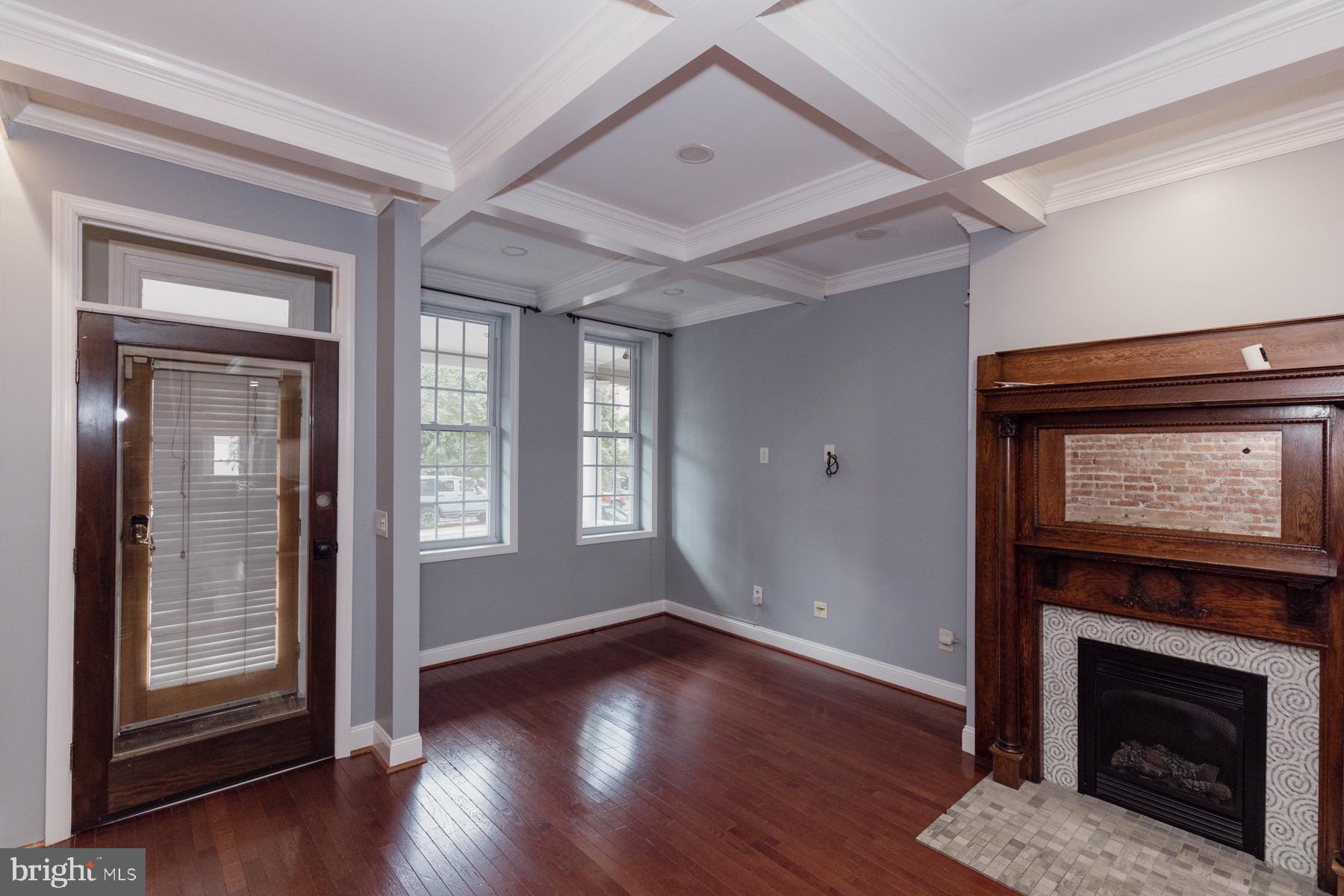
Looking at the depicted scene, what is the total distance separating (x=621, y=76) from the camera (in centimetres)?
189

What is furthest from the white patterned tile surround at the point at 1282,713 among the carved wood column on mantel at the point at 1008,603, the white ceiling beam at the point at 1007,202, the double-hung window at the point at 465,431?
the double-hung window at the point at 465,431

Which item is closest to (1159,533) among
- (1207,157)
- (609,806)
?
(1207,157)

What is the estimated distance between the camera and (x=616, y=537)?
5.43 m

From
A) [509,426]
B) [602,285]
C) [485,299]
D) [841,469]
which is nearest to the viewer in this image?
[602,285]

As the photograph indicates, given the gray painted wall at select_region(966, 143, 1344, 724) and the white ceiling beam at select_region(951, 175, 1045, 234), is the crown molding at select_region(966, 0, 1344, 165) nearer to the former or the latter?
the white ceiling beam at select_region(951, 175, 1045, 234)

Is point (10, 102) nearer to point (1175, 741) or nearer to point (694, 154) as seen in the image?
point (694, 154)

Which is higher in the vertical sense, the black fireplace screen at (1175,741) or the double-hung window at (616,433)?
the double-hung window at (616,433)

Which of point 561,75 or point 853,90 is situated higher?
point 561,75

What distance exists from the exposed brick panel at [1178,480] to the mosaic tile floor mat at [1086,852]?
1.21 metres

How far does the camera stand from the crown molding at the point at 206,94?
6.20 ft

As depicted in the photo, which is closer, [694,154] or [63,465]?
[63,465]

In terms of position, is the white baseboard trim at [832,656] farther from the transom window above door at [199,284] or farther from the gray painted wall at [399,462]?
the transom window above door at [199,284]

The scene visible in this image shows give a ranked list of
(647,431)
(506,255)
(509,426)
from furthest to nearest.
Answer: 1. (647,431)
2. (509,426)
3. (506,255)

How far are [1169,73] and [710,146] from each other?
1.55 m
